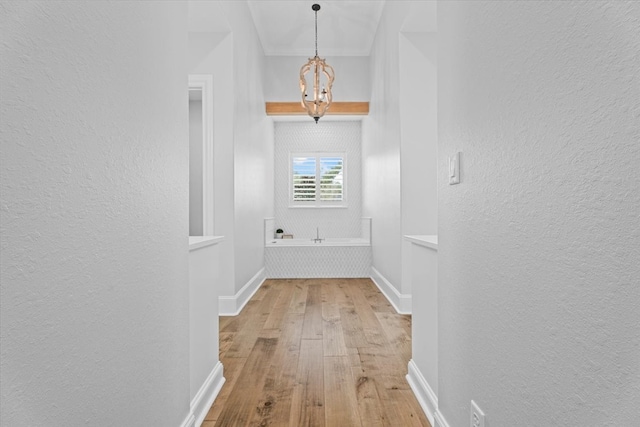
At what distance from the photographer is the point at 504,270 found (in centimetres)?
105

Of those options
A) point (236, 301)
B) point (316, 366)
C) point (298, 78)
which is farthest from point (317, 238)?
point (316, 366)

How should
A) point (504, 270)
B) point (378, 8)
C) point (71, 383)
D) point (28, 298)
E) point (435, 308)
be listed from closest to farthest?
point (28, 298)
point (71, 383)
point (504, 270)
point (435, 308)
point (378, 8)

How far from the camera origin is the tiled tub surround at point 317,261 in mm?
5512

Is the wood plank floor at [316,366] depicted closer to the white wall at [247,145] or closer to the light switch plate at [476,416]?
the light switch plate at [476,416]

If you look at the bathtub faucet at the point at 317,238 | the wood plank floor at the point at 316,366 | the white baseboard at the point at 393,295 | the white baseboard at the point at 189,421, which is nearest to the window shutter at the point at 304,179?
the bathtub faucet at the point at 317,238

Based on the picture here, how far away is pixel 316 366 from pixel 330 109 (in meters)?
3.98

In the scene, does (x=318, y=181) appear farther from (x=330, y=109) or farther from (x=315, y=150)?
(x=330, y=109)

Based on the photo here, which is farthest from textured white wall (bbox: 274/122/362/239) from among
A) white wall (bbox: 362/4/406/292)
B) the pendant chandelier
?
the pendant chandelier

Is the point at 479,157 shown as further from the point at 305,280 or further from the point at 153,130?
the point at 305,280

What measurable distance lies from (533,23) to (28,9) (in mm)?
1033

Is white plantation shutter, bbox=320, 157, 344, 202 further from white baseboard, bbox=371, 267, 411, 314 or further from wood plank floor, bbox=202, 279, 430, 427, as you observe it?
wood plank floor, bbox=202, 279, 430, 427

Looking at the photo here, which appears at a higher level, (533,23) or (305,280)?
(533,23)

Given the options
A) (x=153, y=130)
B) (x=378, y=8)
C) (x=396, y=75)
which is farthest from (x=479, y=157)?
(x=378, y=8)

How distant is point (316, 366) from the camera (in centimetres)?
235
